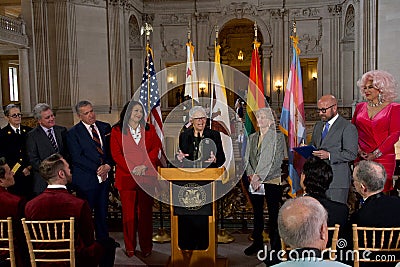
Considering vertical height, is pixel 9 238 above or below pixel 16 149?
below

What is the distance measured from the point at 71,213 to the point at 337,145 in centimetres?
263

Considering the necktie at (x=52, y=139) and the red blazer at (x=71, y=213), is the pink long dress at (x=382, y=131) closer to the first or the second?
the red blazer at (x=71, y=213)

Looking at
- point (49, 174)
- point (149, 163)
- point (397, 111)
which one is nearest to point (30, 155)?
point (149, 163)

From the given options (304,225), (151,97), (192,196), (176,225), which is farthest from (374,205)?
(151,97)

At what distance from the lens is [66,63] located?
1484 centimetres

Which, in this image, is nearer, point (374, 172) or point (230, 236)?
point (374, 172)

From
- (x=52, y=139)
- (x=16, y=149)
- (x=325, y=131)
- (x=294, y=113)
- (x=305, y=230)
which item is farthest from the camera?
(x=294, y=113)

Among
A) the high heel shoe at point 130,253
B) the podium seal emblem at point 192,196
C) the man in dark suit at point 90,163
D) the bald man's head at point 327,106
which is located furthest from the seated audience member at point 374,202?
the man in dark suit at point 90,163

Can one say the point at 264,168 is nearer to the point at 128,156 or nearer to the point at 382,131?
the point at 382,131

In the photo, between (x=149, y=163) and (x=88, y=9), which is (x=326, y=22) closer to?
(x=88, y=9)

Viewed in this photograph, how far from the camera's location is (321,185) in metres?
3.12

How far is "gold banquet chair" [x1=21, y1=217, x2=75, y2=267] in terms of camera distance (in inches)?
120

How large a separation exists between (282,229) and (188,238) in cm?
250

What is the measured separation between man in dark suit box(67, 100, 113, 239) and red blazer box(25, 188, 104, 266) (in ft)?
4.83
